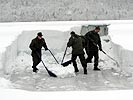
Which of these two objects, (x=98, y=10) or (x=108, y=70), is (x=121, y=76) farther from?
(x=98, y=10)

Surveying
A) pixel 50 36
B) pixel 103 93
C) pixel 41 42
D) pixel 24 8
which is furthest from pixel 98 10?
pixel 103 93

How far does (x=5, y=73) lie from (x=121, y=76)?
342cm

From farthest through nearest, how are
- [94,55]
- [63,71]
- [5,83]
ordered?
[94,55] → [63,71] → [5,83]

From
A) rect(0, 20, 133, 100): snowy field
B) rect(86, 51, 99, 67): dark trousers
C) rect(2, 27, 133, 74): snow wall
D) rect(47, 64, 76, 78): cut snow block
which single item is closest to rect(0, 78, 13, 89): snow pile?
rect(0, 20, 133, 100): snowy field

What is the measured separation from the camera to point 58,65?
11781mm

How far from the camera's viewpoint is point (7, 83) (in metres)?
10.0

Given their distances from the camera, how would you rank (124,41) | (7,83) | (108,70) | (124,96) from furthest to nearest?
(124,41)
(108,70)
(7,83)
(124,96)

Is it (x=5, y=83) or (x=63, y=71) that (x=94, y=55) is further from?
(x=5, y=83)

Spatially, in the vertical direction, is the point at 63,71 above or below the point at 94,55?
below

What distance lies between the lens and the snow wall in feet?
36.9

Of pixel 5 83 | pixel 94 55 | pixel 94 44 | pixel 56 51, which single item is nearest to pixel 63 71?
pixel 94 55

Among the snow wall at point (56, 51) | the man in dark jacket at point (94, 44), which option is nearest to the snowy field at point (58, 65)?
the snow wall at point (56, 51)

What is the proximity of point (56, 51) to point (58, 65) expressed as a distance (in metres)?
2.07

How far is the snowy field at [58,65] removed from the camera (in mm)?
10164
